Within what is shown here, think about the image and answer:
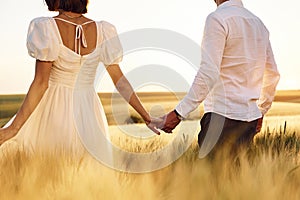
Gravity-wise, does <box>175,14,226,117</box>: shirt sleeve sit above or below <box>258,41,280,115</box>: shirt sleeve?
above

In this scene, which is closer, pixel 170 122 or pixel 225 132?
pixel 225 132

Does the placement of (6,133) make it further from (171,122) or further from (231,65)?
(231,65)

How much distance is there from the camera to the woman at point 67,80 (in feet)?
10.7

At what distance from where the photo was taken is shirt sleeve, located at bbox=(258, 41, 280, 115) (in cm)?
360

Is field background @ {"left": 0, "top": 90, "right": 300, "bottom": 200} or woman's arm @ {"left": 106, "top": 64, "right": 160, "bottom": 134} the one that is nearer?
field background @ {"left": 0, "top": 90, "right": 300, "bottom": 200}

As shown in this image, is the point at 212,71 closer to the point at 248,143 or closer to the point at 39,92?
the point at 248,143

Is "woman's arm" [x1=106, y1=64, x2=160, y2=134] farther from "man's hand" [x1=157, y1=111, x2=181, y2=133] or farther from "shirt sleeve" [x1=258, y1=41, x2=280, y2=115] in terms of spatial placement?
"shirt sleeve" [x1=258, y1=41, x2=280, y2=115]

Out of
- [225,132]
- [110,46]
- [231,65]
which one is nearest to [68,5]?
[110,46]

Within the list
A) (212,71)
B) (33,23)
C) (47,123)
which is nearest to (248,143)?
(212,71)

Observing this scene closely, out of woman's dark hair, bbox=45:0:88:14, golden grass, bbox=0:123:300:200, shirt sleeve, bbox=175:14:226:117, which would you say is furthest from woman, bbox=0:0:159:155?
golden grass, bbox=0:123:300:200

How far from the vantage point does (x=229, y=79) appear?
3.23 m

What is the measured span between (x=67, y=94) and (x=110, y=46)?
344mm

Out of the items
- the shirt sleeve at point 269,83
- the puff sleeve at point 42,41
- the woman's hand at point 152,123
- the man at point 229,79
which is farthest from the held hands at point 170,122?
the puff sleeve at point 42,41

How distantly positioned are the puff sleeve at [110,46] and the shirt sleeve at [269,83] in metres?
0.81
